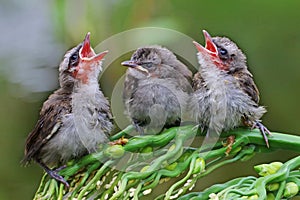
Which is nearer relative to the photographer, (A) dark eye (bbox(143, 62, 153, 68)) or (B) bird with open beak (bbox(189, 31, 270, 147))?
(B) bird with open beak (bbox(189, 31, 270, 147))

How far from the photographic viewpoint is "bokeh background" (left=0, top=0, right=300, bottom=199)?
1812 mm

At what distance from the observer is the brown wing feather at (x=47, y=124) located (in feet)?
4.19

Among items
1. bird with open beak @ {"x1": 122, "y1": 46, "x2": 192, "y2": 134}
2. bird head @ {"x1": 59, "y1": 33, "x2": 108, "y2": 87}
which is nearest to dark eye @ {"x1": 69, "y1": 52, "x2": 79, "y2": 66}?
bird head @ {"x1": 59, "y1": 33, "x2": 108, "y2": 87}

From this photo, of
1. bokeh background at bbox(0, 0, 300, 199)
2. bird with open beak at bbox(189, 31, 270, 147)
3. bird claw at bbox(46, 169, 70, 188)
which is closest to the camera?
bird claw at bbox(46, 169, 70, 188)

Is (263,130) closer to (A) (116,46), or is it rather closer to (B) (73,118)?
(B) (73,118)

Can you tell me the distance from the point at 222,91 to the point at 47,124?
34 centimetres

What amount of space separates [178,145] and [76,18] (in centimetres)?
85

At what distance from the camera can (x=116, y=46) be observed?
1744 millimetres

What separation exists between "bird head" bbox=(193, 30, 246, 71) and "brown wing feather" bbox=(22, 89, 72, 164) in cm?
27

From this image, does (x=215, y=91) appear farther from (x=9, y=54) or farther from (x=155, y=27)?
(x=9, y=54)

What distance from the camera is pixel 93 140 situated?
1.17 m

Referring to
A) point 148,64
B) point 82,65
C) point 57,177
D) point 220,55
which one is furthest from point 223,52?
point 57,177

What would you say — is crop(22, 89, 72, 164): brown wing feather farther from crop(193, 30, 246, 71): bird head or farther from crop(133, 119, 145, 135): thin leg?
crop(193, 30, 246, 71): bird head

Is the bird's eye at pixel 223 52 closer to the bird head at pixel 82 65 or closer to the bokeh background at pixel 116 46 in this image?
the bird head at pixel 82 65
